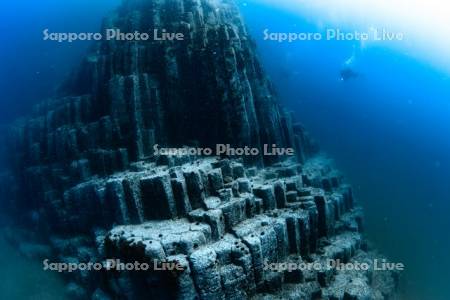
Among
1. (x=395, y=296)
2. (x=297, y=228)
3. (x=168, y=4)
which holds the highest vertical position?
(x=168, y=4)

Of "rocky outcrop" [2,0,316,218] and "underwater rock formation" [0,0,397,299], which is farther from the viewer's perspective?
"rocky outcrop" [2,0,316,218]

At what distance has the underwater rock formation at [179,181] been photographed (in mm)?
20375

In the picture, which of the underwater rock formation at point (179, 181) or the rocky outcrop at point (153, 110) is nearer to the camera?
the underwater rock formation at point (179, 181)

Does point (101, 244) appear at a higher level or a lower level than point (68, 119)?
lower

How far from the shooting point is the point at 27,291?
24.8 metres

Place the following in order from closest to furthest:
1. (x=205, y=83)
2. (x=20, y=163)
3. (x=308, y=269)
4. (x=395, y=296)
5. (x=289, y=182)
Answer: (x=308, y=269)
(x=289, y=182)
(x=395, y=296)
(x=205, y=83)
(x=20, y=163)

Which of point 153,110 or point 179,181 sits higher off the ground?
point 153,110

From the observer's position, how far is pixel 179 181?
23.4 m

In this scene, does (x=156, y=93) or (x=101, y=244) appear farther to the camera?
(x=156, y=93)

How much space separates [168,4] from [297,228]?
25.8m

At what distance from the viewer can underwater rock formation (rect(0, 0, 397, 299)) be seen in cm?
2038

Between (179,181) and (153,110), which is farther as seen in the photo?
(153,110)

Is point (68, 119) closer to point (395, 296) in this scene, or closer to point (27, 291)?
point (27, 291)

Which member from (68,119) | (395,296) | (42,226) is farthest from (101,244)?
(395,296)
